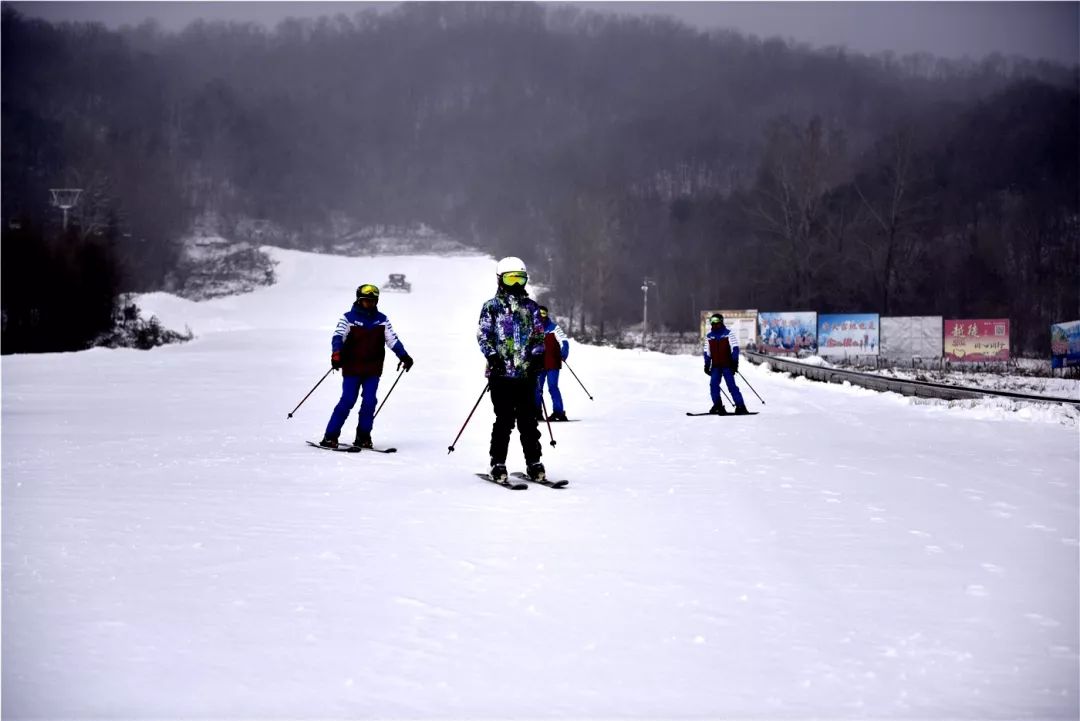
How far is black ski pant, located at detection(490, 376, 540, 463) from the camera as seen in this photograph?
7.71 meters

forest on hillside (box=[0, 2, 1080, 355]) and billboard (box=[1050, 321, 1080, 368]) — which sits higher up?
forest on hillside (box=[0, 2, 1080, 355])

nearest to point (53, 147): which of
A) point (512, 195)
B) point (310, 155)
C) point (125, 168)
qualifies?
point (125, 168)

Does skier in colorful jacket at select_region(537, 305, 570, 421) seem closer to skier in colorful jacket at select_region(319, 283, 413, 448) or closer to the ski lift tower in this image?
skier in colorful jacket at select_region(319, 283, 413, 448)

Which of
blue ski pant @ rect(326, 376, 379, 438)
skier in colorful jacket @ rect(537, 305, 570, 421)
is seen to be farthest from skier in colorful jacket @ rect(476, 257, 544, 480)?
skier in colorful jacket @ rect(537, 305, 570, 421)

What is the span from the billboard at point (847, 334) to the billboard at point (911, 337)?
0.38 meters

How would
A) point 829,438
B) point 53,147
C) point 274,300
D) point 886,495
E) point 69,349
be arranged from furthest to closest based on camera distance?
point 53,147, point 274,300, point 69,349, point 829,438, point 886,495

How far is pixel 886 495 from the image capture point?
23.3ft

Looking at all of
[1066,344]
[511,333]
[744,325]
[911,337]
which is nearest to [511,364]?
[511,333]

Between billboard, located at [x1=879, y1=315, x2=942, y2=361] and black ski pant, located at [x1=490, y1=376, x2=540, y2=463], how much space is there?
26567 mm

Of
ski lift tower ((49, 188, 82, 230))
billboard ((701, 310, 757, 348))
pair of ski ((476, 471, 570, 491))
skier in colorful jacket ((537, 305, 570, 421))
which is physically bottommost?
pair of ski ((476, 471, 570, 491))

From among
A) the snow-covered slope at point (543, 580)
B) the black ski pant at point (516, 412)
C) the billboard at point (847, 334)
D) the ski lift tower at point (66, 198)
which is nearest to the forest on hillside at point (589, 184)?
the ski lift tower at point (66, 198)

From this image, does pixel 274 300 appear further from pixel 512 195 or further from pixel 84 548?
pixel 512 195

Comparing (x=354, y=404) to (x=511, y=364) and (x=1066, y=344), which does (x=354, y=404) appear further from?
(x=1066, y=344)

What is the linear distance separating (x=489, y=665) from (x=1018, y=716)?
76.7 inches
